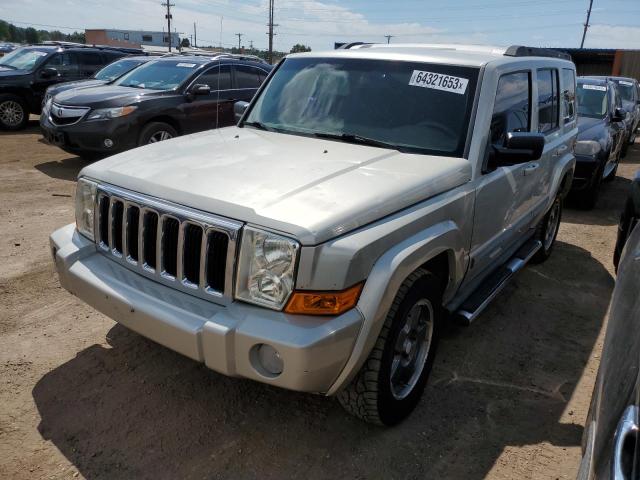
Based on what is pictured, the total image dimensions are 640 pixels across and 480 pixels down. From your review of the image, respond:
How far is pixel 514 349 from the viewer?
3.81 m

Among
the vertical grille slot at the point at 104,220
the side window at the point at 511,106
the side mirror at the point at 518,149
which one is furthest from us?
the side window at the point at 511,106

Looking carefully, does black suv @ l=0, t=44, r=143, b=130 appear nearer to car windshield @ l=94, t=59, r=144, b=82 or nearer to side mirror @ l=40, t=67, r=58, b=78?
side mirror @ l=40, t=67, r=58, b=78

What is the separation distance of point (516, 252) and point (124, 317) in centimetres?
333

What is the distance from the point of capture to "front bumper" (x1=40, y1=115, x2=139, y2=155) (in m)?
8.00

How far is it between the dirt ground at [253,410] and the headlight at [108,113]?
4.22 meters

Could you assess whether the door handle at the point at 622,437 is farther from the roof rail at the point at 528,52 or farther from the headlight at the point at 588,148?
the headlight at the point at 588,148

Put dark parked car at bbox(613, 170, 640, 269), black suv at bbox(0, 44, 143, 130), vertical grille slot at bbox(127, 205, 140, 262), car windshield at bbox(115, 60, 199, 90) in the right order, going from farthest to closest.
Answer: black suv at bbox(0, 44, 143, 130) < car windshield at bbox(115, 60, 199, 90) < dark parked car at bbox(613, 170, 640, 269) < vertical grille slot at bbox(127, 205, 140, 262)

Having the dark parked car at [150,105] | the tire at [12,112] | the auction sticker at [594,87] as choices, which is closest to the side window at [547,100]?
the auction sticker at [594,87]

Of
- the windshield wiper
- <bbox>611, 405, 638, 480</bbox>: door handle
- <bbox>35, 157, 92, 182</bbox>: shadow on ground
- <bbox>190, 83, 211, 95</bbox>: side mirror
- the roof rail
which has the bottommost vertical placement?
<bbox>35, 157, 92, 182</bbox>: shadow on ground

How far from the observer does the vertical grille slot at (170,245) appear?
2553 mm

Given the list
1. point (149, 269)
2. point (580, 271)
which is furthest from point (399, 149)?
point (580, 271)

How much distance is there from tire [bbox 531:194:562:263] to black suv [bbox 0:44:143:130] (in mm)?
11248

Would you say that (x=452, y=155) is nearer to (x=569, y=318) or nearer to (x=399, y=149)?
(x=399, y=149)

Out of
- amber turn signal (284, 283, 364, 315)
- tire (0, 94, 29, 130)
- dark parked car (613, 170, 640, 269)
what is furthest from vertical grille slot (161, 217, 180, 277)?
tire (0, 94, 29, 130)
